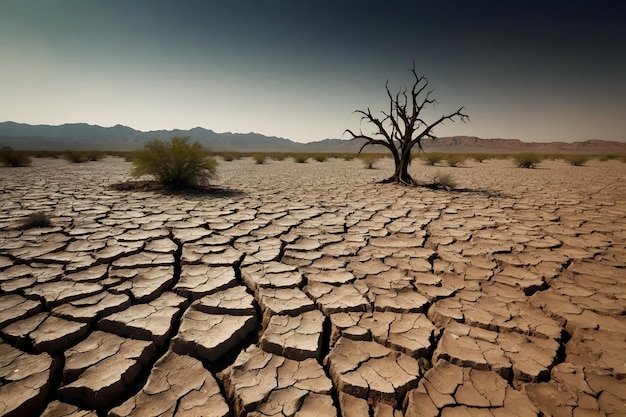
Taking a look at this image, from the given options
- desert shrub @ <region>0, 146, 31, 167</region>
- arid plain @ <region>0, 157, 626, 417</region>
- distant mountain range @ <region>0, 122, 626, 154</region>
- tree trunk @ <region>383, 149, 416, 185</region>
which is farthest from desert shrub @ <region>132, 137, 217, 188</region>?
distant mountain range @ <region>0, 122, 626, 154</region>

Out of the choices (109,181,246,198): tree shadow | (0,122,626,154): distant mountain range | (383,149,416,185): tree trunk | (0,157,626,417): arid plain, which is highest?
(0,122,626,154): distant mountain range

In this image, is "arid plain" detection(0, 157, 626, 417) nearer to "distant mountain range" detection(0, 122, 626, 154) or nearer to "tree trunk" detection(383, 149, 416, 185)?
"tree trunk" detection(383, 149, 416, 185)

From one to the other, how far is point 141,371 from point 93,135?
182m

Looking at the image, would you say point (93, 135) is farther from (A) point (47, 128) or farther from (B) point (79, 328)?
(B) point (79, 328)

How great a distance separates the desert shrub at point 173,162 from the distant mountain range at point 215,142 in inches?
2218

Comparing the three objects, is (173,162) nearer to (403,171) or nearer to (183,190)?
(183,190)

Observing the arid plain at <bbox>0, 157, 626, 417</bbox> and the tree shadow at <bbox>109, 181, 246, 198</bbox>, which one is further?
the tree shadow at <bbox>109, 181, 246, 198</bbox>

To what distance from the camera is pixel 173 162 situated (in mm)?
6332

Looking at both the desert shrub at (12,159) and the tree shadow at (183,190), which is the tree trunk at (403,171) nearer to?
the tree shadow at (183,190)

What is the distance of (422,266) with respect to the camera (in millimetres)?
2752

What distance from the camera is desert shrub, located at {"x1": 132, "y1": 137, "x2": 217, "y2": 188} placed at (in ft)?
20.3

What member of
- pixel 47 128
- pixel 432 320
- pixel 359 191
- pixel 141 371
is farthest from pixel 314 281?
pixel 47 128

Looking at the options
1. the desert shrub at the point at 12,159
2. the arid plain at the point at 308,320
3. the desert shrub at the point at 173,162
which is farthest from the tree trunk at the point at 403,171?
the desert shrub at the point at 12,159

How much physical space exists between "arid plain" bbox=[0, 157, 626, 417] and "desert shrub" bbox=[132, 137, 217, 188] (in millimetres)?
2668
